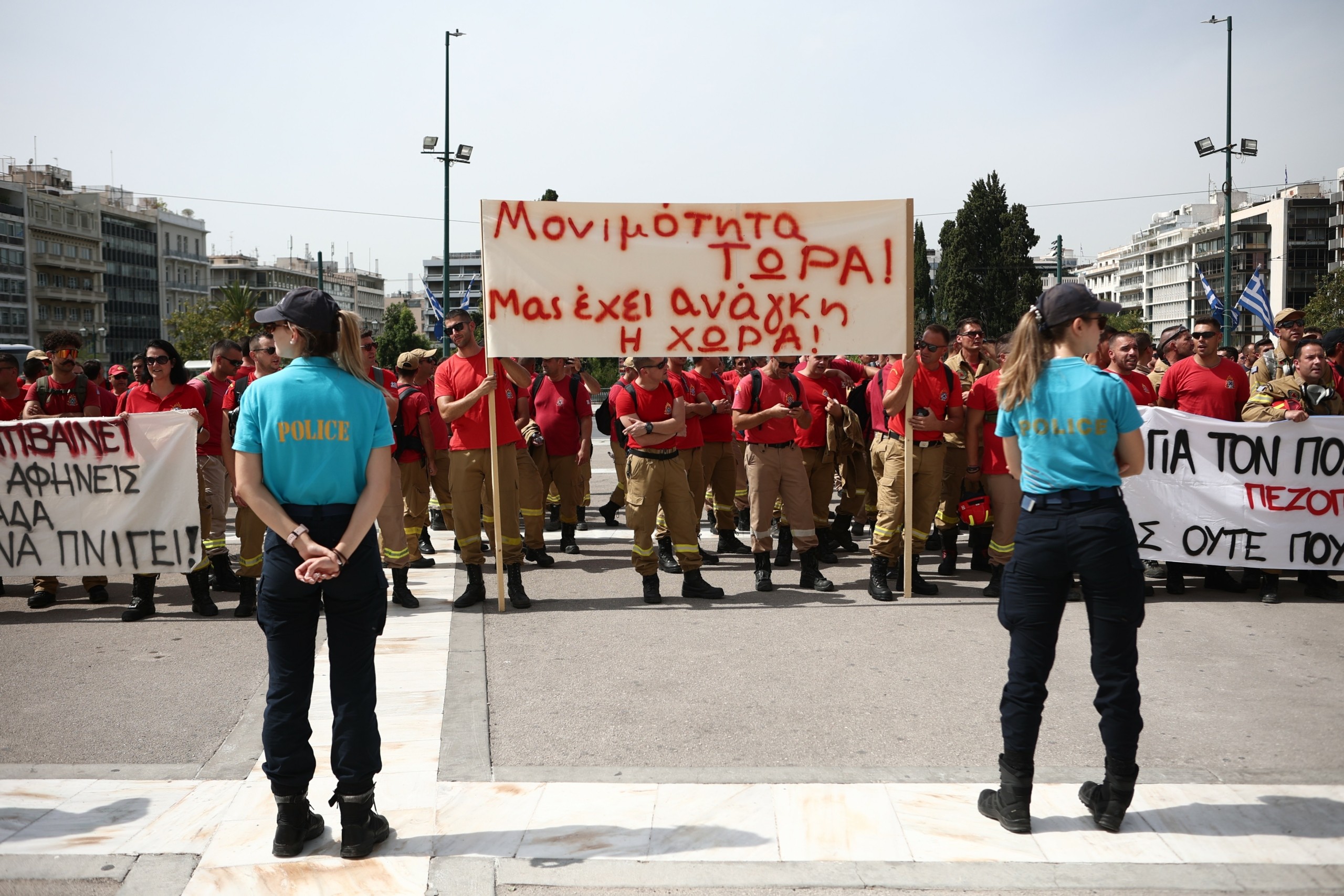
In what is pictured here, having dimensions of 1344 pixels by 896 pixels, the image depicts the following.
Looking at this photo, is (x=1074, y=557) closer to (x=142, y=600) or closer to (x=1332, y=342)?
(x=1332, y=342)

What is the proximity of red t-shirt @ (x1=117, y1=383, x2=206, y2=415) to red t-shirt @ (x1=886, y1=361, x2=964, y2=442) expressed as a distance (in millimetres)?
5527

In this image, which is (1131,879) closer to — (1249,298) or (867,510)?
(867,510)

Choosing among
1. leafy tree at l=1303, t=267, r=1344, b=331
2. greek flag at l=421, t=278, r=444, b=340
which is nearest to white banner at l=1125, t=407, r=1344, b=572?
greek flag at l=421, t=278, r=444, b=340

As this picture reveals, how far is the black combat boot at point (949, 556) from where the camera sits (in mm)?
9445

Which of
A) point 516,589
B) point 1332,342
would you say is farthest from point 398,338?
point 1332,342

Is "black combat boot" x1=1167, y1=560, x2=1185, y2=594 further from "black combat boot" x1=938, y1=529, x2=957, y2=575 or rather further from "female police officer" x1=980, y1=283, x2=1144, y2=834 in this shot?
"female police officer" x1=980, y1=283, x2=1144, y2=834

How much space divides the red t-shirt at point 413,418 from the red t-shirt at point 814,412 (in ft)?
10.7

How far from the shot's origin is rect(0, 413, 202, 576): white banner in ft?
27.3

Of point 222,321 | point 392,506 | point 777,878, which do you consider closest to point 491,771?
point 777,878

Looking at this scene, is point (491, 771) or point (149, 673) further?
point (149, 673)

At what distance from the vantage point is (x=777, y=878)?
3752 millimetres

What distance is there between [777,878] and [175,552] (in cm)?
616

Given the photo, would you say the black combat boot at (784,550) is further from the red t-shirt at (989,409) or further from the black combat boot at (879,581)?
the red t-shirt at (989,409)

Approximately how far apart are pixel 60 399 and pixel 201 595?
8.03 feet
